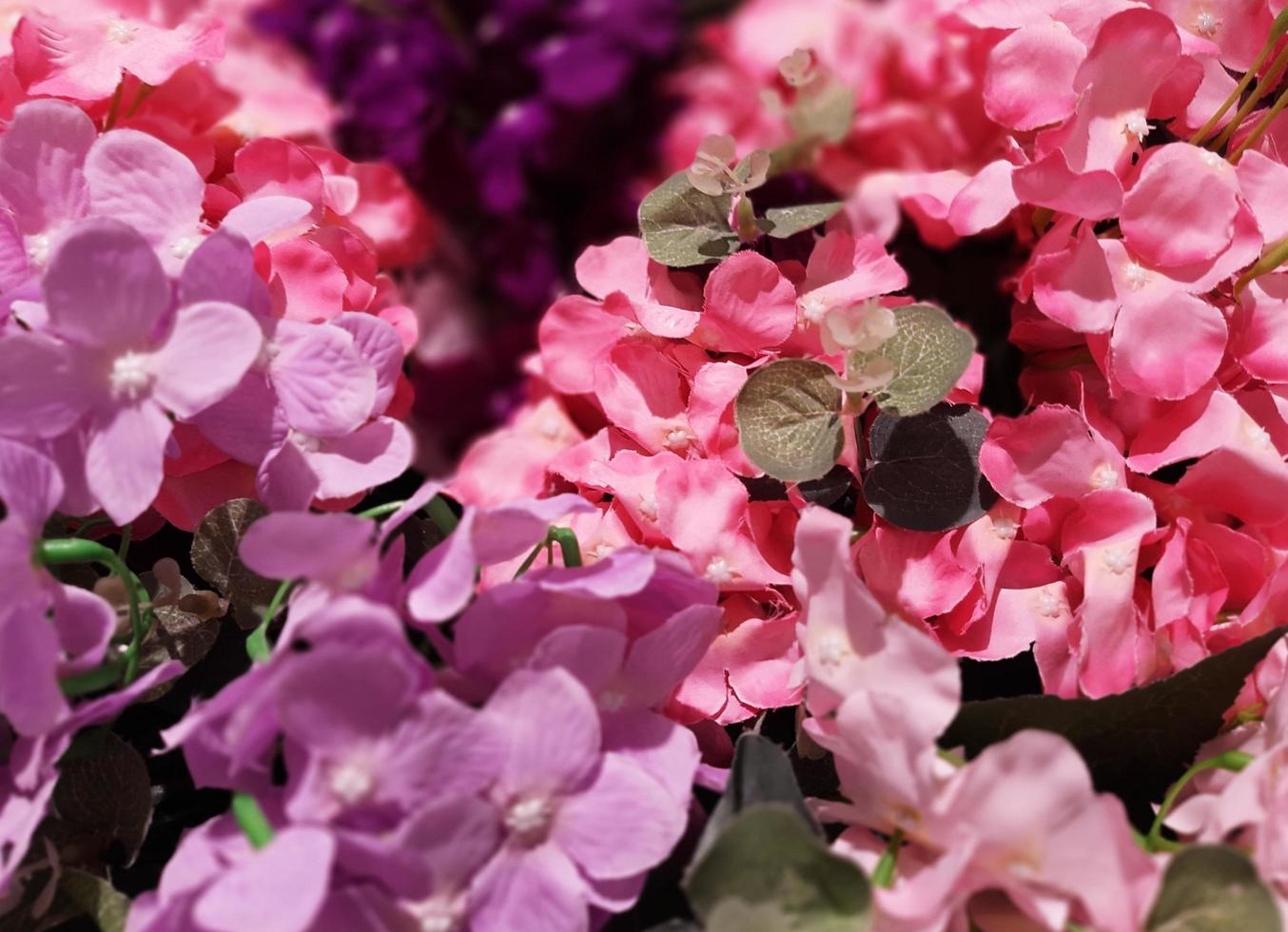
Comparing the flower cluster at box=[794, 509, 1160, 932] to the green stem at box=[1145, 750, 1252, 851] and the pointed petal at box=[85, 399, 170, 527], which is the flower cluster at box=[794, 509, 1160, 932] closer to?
the green stem at box=[1145, 750, 1252, 851]

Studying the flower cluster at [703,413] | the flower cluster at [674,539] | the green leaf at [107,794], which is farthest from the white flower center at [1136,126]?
the green leaf at [107,794]

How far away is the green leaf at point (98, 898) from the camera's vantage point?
0.37 metres

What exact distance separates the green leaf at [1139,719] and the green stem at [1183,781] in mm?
13

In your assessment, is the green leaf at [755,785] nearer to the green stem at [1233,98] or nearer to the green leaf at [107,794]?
the green leaf at [107,794]

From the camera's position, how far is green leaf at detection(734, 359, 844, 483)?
42 cm

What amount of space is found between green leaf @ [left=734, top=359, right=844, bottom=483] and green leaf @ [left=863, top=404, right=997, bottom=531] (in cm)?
3

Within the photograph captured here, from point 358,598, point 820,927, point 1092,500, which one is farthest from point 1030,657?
point 358,598

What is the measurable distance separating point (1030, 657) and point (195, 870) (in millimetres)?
346

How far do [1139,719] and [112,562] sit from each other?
364 millimetres

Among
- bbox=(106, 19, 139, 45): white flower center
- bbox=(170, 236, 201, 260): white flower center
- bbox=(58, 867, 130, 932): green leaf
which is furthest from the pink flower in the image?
bbox=(58, 867, 130, 932): green leaf

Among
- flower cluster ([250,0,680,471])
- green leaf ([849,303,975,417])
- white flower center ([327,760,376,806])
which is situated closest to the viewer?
white flower center ([327,760,376,806])

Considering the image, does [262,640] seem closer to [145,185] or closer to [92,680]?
[92,680]

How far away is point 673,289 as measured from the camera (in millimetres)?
499

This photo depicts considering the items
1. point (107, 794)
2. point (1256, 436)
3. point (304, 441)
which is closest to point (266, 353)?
point (304, 441)
